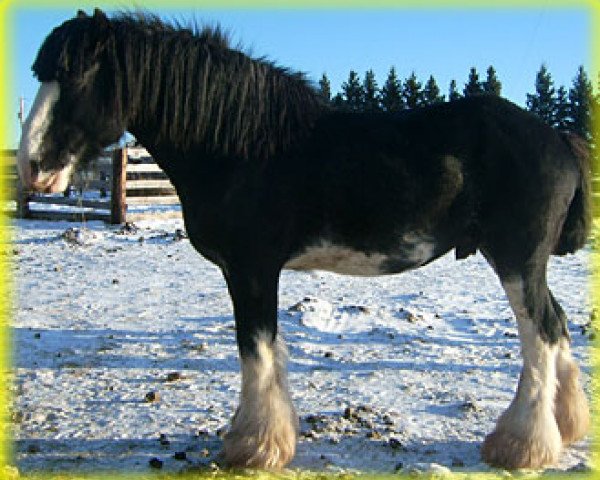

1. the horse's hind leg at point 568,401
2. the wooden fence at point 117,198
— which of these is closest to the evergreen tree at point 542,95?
the wooden fence at point 117,198

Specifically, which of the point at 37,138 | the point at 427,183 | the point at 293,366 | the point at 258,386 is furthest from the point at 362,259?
the point at 37,138

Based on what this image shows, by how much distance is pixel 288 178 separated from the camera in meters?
3.47

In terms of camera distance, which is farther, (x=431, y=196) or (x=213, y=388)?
(x=213, y=388)

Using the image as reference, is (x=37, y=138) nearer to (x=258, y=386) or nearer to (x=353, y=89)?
(x=258, y=386)

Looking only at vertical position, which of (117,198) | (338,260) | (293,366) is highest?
(117,198)

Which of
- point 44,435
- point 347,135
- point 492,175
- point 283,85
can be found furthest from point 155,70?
point 44,435

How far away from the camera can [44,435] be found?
12.6 ft

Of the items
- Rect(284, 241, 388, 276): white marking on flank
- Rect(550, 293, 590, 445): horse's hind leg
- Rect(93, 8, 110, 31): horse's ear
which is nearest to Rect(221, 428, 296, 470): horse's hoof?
Rect(284, 241, 388, 276): white marking on flank

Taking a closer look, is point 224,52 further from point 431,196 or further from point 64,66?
point 431,196

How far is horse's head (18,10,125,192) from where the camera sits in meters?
3.36

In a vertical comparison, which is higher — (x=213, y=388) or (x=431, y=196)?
(x=431, y=196)

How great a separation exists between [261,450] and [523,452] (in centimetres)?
149

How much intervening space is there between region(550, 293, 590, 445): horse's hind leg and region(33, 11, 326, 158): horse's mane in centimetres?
211

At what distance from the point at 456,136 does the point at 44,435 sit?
10.3 feet
